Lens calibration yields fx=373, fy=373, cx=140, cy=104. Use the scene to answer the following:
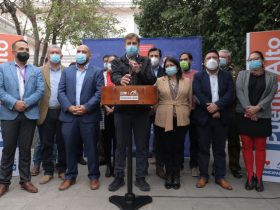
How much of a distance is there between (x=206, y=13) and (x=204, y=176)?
5.27 metres

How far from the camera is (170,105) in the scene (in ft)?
17.4

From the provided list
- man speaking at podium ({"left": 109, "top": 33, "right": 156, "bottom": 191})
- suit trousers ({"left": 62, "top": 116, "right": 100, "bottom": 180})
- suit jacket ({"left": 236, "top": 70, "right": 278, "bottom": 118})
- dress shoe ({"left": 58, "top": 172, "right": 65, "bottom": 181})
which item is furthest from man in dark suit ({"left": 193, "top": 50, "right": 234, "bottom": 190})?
dress shoe ({"left": 58, "top": 172, "right": 65, "bottom": 181})

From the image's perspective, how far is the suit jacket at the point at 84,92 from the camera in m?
5.31

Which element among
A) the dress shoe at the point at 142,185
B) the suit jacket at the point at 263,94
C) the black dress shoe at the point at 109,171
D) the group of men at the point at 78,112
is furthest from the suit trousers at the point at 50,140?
the suit jacket at the point at 263,94

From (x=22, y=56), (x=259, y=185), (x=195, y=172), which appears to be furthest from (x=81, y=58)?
(x=259, y=185)

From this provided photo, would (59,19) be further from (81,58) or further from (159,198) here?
(159,198)

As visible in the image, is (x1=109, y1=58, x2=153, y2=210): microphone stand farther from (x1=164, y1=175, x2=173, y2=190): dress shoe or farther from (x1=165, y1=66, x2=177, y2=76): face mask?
(x1=165, y1=66, x2=177, y2=76): face mask

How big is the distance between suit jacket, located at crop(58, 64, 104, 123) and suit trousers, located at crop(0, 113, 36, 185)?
1.67 feet

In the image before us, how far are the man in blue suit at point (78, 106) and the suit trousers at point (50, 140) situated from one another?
322mm

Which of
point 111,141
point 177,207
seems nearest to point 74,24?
point 111,141

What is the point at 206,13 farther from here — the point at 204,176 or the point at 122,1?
the point at 122,1

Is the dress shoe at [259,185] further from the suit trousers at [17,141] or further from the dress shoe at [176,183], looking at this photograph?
the suit trousers at [17,141]

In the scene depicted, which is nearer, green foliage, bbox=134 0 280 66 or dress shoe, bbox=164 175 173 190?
dress shoe, bbox=164 175 173 190

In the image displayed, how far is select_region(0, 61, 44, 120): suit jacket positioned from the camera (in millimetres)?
5090
